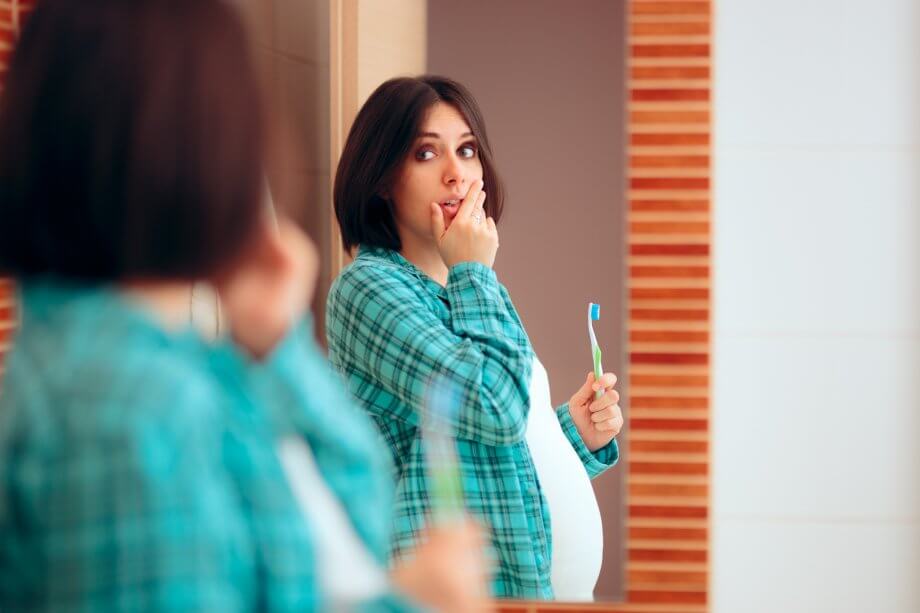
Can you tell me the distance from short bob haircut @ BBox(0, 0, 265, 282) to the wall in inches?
25.0

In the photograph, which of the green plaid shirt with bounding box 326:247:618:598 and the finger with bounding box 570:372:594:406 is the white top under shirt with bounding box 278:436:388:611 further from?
the finger with bounding box 570:372:594:406

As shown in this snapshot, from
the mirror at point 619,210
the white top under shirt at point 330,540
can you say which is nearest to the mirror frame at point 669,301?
the mirror at point 619,210

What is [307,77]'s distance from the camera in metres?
1.00

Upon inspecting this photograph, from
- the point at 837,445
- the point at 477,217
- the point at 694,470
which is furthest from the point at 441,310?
the point at 837,445

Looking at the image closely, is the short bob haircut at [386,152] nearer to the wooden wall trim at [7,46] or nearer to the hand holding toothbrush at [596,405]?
the hand holding toothbrush at [596,405]

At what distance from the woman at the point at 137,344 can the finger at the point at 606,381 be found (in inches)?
19.4

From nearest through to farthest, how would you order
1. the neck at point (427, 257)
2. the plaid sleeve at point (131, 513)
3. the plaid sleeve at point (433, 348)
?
the plaid sleeve at point (131, 513) < the plaid sleeve at point (433, 348) < the neck at point (427, 257)

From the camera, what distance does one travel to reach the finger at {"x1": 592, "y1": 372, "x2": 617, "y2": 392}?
94 centimetres

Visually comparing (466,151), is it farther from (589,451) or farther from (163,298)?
(163,298)

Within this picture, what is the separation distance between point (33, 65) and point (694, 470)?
650 millimetres

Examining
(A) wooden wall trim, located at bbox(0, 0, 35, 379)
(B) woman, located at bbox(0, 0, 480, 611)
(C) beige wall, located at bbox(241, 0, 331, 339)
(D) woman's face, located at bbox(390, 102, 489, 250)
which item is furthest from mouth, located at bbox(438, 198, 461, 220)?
(B) woman, located at bbox(0, 0, 480, 611)

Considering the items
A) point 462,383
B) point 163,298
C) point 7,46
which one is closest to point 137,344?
point 163,298

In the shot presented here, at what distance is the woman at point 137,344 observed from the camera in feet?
1.36

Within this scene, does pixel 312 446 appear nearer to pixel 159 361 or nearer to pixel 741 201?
pixel 159 361
